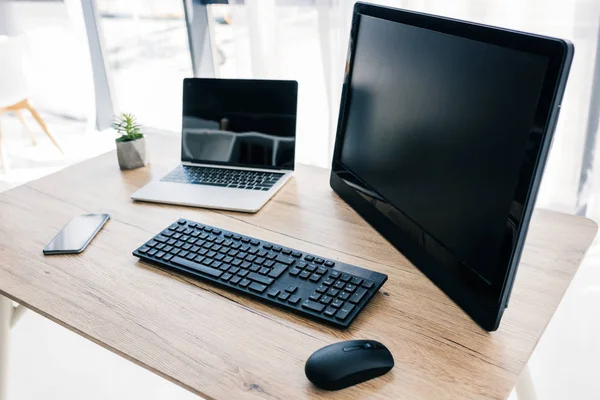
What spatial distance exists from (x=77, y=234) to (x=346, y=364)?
640mm

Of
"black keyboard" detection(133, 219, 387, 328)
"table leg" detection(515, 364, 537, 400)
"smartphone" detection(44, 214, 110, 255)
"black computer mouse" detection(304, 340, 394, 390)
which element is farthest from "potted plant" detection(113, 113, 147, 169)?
"table leg" detection(515, 364, 537, 400)

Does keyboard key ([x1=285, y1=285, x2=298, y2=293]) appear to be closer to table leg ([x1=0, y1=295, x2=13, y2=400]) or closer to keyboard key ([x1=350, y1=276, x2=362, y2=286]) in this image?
keyboard key ([x1=350, y1=276, x2=362, y2=286])

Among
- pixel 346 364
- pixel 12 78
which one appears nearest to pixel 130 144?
pixel 346 364

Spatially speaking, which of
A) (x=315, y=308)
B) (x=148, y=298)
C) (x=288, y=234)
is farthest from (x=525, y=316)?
(x=148, y=298)

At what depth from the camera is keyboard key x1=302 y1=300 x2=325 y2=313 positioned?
80cm

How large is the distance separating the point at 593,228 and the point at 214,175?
0.81 meters

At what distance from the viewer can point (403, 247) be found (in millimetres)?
957

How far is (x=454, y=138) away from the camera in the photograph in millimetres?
829

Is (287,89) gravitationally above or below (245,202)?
above

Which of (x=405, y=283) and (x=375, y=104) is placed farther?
(x=375, y=104)

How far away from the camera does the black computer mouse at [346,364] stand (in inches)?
26.4

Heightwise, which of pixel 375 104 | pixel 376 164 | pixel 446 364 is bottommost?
pixel 446 364

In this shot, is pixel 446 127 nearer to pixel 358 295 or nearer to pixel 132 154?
pixel 358 295

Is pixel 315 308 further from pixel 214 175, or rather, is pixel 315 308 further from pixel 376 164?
pixel 214 175
